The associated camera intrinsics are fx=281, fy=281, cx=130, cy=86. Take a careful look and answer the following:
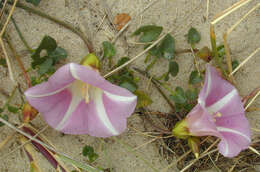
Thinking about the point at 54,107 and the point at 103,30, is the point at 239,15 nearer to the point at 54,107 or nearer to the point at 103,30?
the point at 103,30

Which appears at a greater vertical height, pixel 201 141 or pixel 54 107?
pixel 54 107

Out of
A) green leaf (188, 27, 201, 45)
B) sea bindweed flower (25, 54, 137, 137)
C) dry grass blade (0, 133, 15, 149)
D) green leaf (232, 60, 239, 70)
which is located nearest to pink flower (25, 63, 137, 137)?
sea bindweed flower (25, 54, 137, 137)

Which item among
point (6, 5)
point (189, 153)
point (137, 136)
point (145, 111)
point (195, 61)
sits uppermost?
point (6, 5)

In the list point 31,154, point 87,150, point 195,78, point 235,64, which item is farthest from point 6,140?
point 235,64

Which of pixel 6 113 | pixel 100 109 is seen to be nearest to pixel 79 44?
pixel 100 109

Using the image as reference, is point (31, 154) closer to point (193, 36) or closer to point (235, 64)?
point (193, 36)

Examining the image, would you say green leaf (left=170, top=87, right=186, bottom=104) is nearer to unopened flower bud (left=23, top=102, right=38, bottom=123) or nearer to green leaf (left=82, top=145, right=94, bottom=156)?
green leaf (left=82, top=145, right=94, bottom=156)
